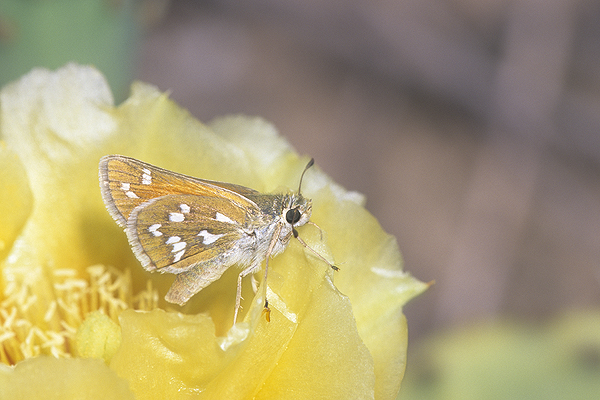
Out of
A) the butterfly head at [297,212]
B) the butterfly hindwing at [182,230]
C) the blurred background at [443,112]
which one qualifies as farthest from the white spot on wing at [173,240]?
the blurred background at [443,112]

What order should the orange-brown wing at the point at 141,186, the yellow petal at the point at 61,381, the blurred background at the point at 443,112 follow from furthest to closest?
the blurred background at the point at 443,112
the orange-brown wing at the point at 141,186
the yellow petal at the point at 61,381

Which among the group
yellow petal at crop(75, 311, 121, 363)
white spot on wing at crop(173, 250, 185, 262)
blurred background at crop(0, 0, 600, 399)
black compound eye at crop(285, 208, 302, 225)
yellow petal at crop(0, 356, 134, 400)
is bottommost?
yellow petal at crop(0, 356, 134, 400)

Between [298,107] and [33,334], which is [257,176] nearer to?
[33,334]

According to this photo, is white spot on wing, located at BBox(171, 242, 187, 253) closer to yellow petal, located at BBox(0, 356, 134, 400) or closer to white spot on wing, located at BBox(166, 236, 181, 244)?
white spot on wing, located at BBox(166, 236, 181, 244)

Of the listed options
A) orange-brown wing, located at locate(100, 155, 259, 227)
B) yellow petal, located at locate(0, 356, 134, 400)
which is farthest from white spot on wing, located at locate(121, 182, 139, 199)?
yellow petal, located at locate(0, 356, 134, 400)

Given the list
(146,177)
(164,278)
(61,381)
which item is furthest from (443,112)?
(61,381)

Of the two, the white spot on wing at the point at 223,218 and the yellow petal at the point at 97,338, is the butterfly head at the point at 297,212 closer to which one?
the white spot on wing at the point at 223,218
